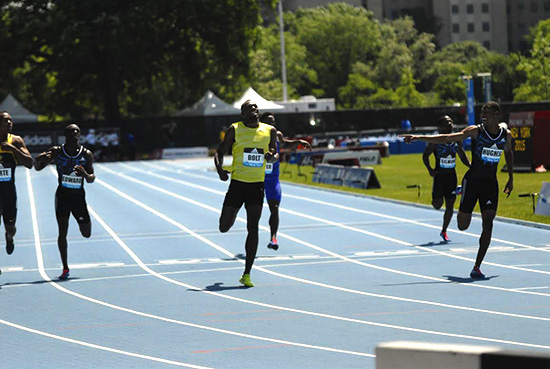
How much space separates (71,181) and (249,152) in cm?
233

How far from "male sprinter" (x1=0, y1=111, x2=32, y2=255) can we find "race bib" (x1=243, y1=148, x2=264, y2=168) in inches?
107

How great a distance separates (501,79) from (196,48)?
52.7m

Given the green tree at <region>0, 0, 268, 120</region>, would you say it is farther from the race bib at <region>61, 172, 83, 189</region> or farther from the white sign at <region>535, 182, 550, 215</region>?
the race bib at <region>61, 172, 83, 189</region>

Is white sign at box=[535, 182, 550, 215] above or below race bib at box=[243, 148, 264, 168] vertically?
below

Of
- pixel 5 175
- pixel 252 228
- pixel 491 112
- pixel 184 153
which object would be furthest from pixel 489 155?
pixel 184 153

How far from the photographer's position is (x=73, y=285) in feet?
42.8

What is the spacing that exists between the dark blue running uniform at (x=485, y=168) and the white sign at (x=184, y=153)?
49054 mm

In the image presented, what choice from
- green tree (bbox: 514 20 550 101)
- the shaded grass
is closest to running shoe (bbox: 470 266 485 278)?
the shaded grass

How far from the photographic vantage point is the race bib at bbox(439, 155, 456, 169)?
16469mm

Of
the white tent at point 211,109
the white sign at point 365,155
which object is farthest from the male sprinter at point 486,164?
the white tent at point 211,109

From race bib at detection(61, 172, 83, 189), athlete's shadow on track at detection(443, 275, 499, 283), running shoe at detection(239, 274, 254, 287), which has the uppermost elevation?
race bib at detection(61, 172, 83, 189)

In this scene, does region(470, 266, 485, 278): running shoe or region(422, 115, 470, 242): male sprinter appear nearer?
region(470, 266, 485, 278): running shoe

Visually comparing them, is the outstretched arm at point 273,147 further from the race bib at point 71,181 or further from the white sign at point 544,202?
the white sign at point 544,202

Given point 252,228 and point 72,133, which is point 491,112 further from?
point 72,133
